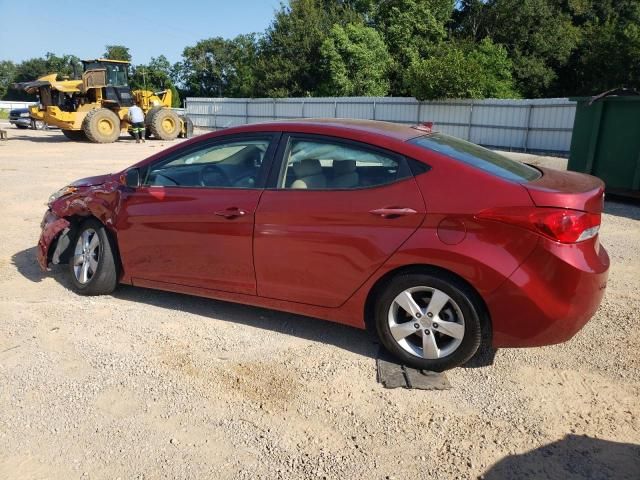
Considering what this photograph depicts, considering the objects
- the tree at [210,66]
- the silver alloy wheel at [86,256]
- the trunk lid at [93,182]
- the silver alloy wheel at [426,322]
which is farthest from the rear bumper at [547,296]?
the tree at [210,66]

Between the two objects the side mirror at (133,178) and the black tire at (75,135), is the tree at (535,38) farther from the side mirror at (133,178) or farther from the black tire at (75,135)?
the side mirror at (133,178)

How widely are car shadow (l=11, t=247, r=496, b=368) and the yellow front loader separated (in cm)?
1703

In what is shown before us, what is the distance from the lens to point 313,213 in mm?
3557

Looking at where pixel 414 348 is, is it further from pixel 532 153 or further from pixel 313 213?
pixel 532 153

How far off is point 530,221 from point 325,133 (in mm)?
1466

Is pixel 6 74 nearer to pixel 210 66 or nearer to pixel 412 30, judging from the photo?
pixel 210 66

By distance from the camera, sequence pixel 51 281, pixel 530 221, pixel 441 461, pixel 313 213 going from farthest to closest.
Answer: pixel 51 281
pixel 313 213
pixel 530 221
pixel 441 461

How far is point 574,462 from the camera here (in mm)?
2631

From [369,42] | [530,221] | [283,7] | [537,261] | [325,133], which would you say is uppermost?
[283,7]

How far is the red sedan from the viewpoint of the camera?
10.1 feet

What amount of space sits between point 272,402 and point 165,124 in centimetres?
2114

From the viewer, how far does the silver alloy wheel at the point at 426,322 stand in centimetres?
327

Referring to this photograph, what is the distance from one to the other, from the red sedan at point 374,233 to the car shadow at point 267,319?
27 cm

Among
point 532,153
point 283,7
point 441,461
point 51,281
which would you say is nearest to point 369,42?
point 283,7
